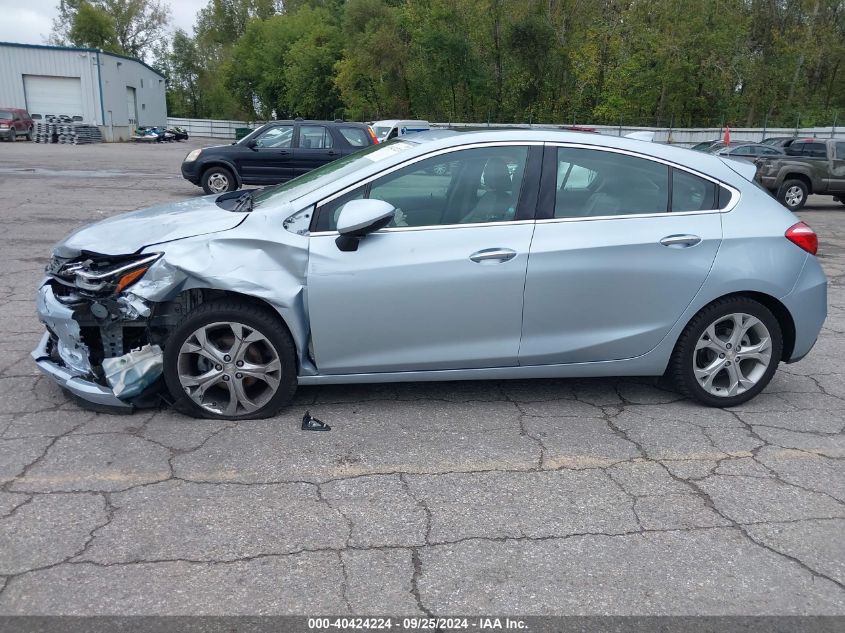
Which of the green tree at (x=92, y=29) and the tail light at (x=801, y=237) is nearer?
the tail light at (x=801, y=237)

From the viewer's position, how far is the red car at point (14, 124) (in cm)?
3972

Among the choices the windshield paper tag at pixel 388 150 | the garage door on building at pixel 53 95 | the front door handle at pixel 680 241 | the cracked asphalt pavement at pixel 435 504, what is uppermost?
the garage door on building at pixel 53 95

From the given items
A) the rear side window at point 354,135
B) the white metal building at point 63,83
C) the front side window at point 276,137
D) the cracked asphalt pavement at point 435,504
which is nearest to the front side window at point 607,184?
the cracked asphalt pavement at point 435,504

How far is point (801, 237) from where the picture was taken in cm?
445

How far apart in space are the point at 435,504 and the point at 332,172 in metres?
2.31

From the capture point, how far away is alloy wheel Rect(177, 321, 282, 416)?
4.05 metres

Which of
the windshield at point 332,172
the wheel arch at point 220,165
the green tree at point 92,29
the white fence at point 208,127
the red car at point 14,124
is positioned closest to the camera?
the windshield at point 332,172

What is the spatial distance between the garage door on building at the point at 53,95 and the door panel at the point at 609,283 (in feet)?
170

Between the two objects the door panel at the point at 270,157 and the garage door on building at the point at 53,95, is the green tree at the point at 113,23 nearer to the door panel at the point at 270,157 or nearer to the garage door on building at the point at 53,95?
the garage door on building at the point at 53,95

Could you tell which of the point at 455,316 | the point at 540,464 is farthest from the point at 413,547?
the point at 455,316

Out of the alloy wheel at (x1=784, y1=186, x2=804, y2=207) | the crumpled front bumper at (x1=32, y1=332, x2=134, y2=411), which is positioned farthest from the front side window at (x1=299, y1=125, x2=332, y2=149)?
the crumpled front bumper at (x1=32, y1=332, x2=134, y2=411)

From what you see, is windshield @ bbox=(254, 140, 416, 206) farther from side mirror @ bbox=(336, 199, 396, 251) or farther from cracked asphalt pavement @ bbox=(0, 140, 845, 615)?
cracked asphalt pavement @ bbox=(0, 140, 845, 615)

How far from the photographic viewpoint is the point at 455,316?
4.13m

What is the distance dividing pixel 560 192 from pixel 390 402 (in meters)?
1.68
